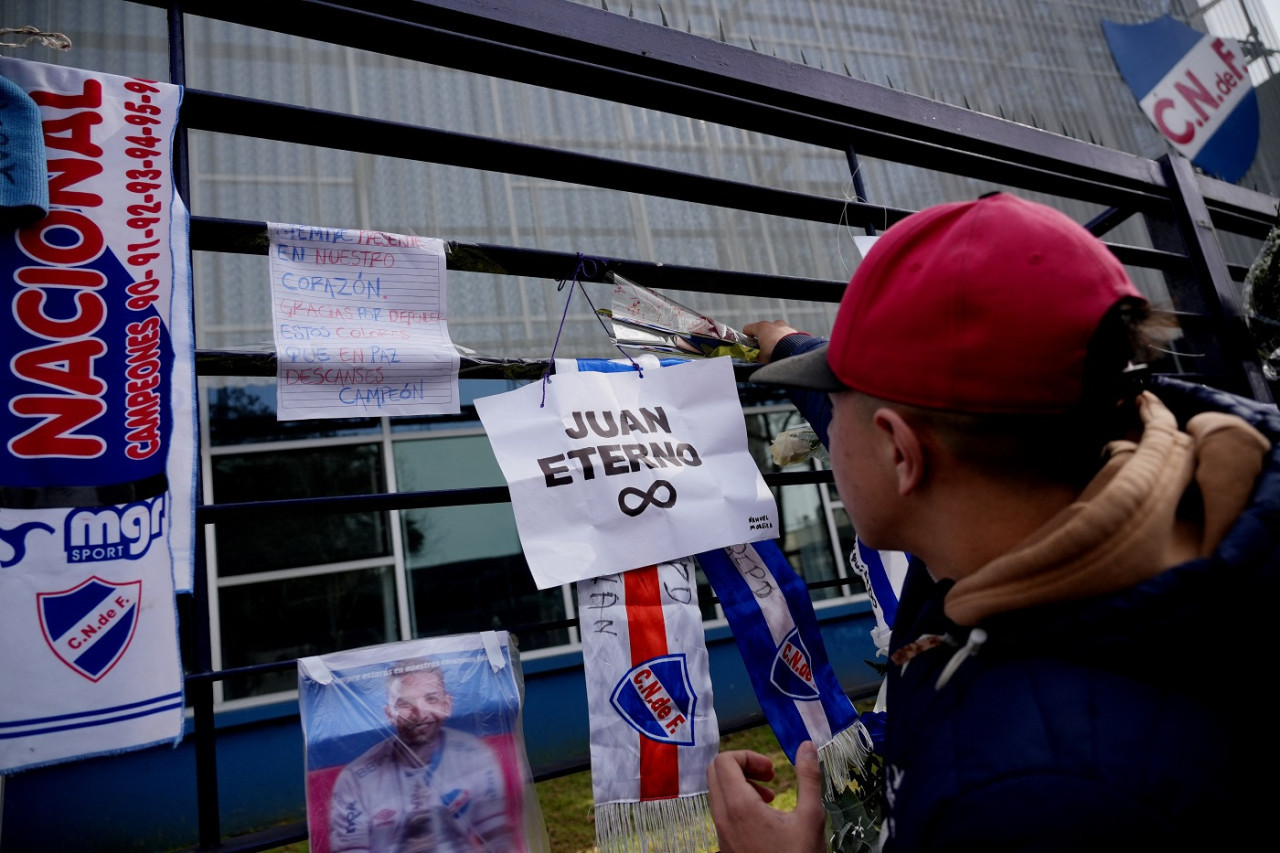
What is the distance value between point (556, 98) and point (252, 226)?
95.1 inches

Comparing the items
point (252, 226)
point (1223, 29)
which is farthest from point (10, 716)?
point (1223, 29)

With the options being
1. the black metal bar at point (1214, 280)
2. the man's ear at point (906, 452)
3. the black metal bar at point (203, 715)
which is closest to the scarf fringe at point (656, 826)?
the black metal bar at point (203, 715)

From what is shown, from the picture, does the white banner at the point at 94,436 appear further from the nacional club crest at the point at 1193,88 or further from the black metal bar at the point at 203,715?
the nacional club crest at the point at 1193,88

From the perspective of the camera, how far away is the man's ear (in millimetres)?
895

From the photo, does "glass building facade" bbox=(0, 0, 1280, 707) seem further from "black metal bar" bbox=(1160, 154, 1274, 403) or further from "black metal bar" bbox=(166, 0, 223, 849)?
"black metal bar" bbox=(1160, 154, 1274, 403)

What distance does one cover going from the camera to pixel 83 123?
1130mm

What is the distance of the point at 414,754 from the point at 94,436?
697 mm

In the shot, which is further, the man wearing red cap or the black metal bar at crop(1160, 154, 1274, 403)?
the black metal bar at crop(1160, 154, 1274, 403)

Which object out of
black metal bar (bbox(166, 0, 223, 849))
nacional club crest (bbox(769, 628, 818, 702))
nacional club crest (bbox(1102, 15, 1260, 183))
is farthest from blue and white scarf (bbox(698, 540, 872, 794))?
nacional club crest (bbox(1102, 15, 1260, 183))

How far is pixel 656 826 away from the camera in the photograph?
126 cm

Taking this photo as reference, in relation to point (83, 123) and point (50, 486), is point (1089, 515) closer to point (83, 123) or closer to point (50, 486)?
point (50, 486)

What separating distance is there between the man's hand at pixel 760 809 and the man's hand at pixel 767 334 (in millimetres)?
953

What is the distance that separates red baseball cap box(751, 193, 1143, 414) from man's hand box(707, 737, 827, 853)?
24.9 inches

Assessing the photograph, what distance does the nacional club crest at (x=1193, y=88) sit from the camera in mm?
4418
